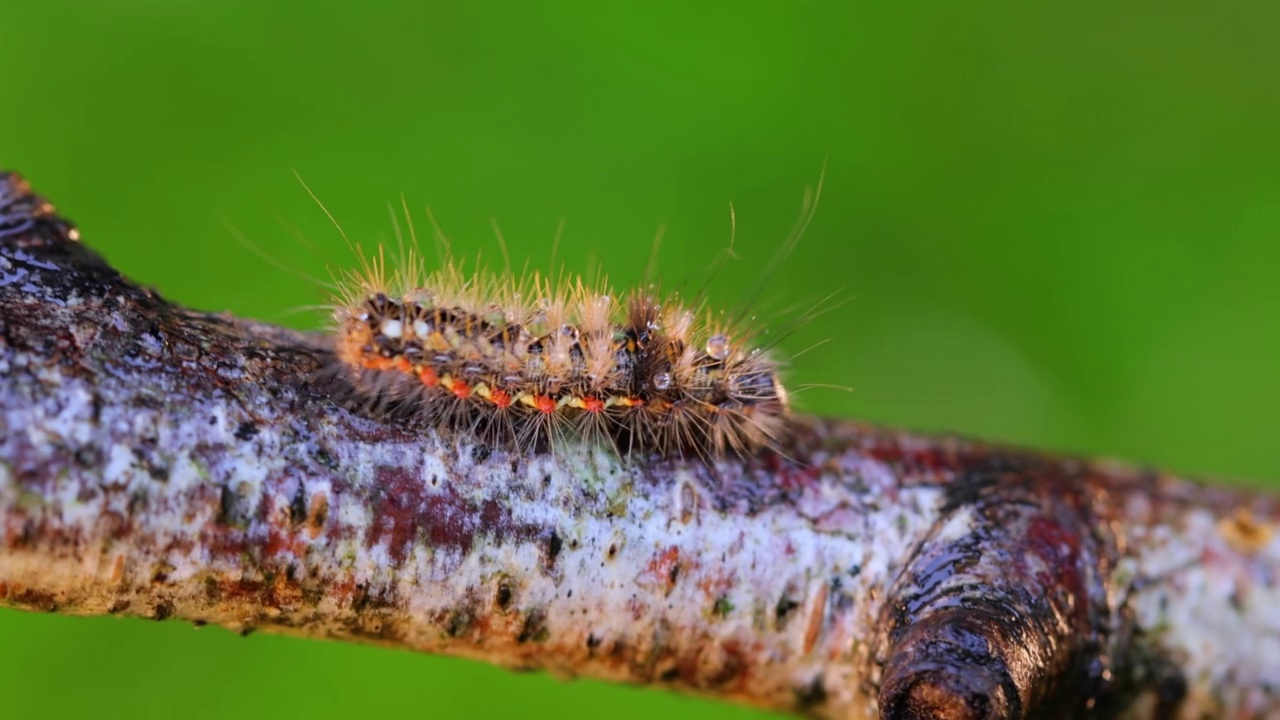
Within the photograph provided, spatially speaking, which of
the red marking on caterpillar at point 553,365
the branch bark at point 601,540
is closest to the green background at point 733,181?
the red marking on caterpillar at point 553,365

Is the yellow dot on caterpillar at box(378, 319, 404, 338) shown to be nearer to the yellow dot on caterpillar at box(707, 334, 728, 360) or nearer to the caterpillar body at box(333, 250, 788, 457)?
the caterpillar body at box(333, 250, 788, 457)

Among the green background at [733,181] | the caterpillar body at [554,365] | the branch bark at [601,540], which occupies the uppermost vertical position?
the green background at [733,181]

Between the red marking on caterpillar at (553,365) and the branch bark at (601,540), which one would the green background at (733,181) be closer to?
the red marking on caterpillar at (553,365)

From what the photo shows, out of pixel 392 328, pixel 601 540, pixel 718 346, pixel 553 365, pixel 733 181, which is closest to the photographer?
pixel 601 540

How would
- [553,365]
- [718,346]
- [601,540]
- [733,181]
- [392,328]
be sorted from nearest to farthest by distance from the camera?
[601,540] < [392,328] < [553,365] < [718,346] < [733,181]

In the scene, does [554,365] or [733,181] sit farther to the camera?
[733,181]

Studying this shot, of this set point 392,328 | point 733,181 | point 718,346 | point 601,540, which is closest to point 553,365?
point 392,328

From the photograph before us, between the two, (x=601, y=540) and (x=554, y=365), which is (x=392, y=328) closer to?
(x=554, y=365)

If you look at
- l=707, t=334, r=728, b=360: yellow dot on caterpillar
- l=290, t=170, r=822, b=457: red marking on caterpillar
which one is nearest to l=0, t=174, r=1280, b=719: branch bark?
l=290, t=170, r=822, b=457: red marking on caterpillar
